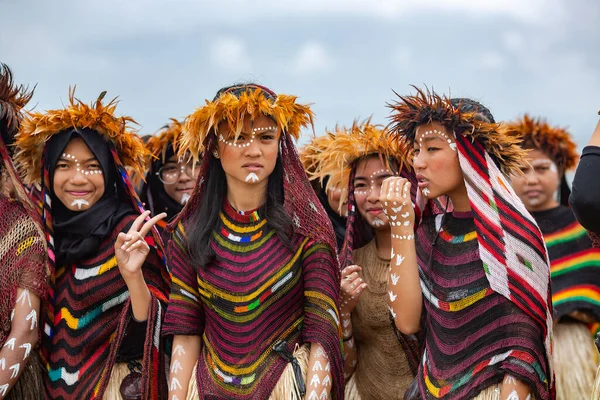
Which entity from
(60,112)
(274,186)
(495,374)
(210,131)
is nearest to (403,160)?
(274,186)

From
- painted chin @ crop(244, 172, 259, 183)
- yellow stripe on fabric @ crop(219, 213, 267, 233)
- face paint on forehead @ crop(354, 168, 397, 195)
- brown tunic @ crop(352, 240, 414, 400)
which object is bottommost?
brown tunic @ crop(352, 240, 414, 400)

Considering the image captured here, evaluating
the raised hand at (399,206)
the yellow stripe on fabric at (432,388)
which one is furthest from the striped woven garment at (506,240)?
the yellow stripe on fabric at (432,388)

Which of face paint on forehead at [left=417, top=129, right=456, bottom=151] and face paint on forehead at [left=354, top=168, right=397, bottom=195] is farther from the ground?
face paint on forehead at [left=417, top=129, right=456, bottom=151]

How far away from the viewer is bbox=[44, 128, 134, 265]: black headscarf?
15.8ft

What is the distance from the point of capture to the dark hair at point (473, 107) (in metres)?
4.06

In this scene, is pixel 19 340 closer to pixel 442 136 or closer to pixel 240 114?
pixel 240 114

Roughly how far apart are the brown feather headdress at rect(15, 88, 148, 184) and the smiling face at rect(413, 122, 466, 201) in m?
1.91

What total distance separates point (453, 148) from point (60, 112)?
93.0 inches

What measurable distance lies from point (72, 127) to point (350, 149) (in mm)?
1783

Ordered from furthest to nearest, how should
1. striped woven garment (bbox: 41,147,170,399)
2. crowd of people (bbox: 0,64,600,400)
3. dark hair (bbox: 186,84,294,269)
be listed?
1. striped woven garment (bbox: 41,147,170,399)
2. dark hair (bbox: 186,84,294,269)
3. crowd of people (bbox: 0,64,600,400)

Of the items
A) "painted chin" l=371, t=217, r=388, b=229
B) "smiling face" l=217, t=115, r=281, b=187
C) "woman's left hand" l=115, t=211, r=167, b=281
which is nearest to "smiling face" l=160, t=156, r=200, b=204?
"painted chin" l=371, t=217, r=388, b=229

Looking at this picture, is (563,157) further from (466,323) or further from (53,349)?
(53,349)

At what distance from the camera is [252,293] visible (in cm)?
419

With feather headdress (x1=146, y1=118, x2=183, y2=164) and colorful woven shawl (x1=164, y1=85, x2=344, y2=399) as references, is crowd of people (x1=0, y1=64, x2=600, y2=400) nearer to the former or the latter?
colorful woven shawl (x1=164, y1=85, x2=344, y2=399)
